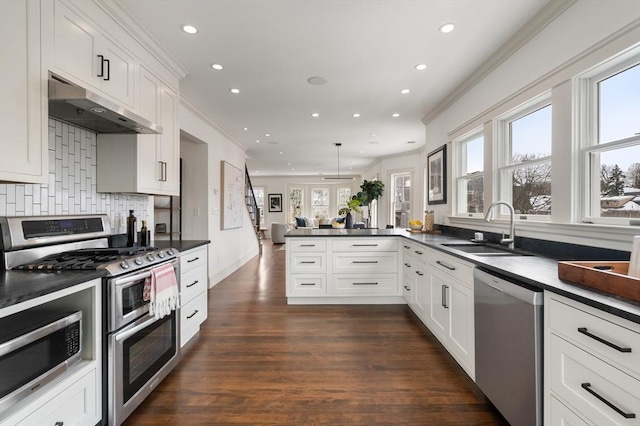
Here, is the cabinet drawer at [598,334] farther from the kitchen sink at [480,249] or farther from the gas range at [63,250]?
the gas range at [63,250]

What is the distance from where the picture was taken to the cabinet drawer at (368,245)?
3680 mm

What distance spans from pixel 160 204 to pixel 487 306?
14.8 feet

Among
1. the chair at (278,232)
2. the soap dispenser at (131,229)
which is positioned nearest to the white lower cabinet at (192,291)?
the soap dispenser at (131,229)

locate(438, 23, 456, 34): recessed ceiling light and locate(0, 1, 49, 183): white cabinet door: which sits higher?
locate(438, 23, 456, 34): recessed ceiling light

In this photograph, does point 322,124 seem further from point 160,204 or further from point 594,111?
point 594,111

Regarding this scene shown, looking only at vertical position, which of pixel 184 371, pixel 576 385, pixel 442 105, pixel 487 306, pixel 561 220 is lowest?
pixel 184 371

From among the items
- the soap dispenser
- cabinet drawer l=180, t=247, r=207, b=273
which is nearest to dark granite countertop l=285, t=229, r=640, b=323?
cabinet drawer l=180, t=247, r=207, b=273

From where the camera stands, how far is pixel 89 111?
5.94 ft

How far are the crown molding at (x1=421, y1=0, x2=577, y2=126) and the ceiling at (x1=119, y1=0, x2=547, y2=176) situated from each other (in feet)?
0.16

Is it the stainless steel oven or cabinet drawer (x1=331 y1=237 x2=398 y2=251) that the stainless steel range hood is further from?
cabinet drawer (x1=331 y1=237 x2=398 y2=251)

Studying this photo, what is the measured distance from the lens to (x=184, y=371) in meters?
2.20

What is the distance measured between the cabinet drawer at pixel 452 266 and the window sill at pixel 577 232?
2.21 ft

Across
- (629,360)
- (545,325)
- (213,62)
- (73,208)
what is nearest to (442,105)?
(213,62)

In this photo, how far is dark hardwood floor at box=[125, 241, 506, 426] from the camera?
1730 millimetres
